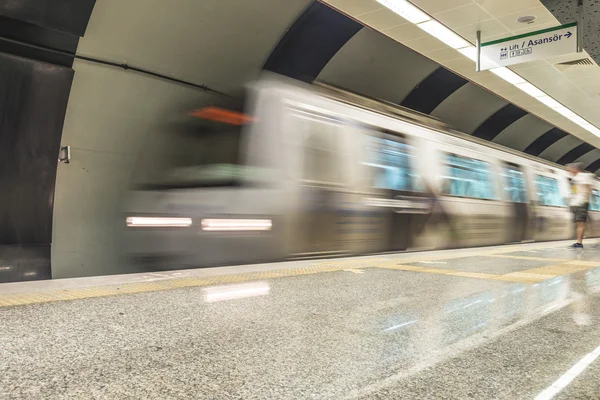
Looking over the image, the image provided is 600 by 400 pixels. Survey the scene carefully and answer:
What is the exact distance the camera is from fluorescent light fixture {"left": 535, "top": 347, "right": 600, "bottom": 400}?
1.61 meters

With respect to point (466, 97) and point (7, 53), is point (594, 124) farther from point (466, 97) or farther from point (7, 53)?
point (7, 53)

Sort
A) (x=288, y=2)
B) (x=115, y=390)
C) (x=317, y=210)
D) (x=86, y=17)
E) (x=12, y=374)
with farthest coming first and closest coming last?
(x=288, y=2), (x=86, y=17), (x=317, y=210), (x=12, y=374), (x=115, y=390)

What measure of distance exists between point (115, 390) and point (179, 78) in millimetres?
8033

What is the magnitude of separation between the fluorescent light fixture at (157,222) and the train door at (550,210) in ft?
32.4

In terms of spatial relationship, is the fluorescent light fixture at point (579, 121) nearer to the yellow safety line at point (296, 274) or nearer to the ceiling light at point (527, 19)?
the ceiling light at point (527, 19)

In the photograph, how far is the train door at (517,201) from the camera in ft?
35.1

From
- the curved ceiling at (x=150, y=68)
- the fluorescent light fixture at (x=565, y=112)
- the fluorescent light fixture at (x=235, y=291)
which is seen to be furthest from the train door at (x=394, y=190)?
the fluorescent light fixture at (x=565, y=112)

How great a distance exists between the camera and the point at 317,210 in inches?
237

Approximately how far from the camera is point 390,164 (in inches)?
290

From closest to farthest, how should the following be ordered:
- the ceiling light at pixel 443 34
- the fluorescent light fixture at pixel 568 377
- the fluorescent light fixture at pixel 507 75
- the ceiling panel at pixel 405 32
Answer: the fluorescent light fixture at pixel 568 377 → the ceiling light at pixel 443 34 → the ceiling panel at pixel 405 32 → the fluorescent light fixture at pixel 507 75

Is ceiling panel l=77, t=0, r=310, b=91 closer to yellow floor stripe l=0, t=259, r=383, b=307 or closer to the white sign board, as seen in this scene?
the white sign board

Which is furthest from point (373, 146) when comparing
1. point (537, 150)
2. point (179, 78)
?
point (537, 150)

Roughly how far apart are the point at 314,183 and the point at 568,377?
4466 millimetres

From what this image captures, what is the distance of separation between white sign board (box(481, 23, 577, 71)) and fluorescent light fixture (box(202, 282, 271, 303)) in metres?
6.87
